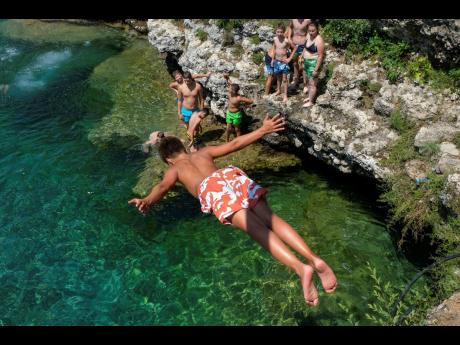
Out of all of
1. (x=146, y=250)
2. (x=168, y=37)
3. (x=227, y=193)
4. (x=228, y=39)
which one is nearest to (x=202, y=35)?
(x=228, y=39)

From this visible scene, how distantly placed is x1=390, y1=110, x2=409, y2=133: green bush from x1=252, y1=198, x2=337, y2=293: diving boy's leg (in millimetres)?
4629

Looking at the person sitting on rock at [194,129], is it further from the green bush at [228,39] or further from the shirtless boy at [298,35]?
the shirtless boy at [298,35]

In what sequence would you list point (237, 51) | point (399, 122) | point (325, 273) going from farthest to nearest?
point (237, 51) < point (399, 122) < point (325, 273)

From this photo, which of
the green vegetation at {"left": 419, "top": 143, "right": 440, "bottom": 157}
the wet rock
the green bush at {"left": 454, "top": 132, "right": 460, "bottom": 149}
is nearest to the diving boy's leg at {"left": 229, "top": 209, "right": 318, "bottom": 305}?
the green vegetation at {"left": 419, "top": 143, "right": 440, "bottom": 157}

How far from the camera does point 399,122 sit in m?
9.64

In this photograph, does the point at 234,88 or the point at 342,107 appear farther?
the point at 234,88

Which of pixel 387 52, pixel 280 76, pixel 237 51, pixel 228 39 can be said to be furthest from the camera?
pixel 228 39

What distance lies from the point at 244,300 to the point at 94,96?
11230 mm

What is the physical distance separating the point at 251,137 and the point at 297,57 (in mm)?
5676

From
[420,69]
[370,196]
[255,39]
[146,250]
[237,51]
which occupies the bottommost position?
[146,250]

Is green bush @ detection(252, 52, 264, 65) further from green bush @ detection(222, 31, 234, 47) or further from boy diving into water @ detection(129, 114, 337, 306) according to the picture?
boy diving into water @ detection(129, 114, 337, 306)

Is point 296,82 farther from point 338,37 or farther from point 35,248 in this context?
point 35,248

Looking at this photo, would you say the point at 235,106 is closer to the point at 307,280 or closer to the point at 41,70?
the point at 307,280

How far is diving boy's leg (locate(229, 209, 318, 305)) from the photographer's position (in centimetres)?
558
